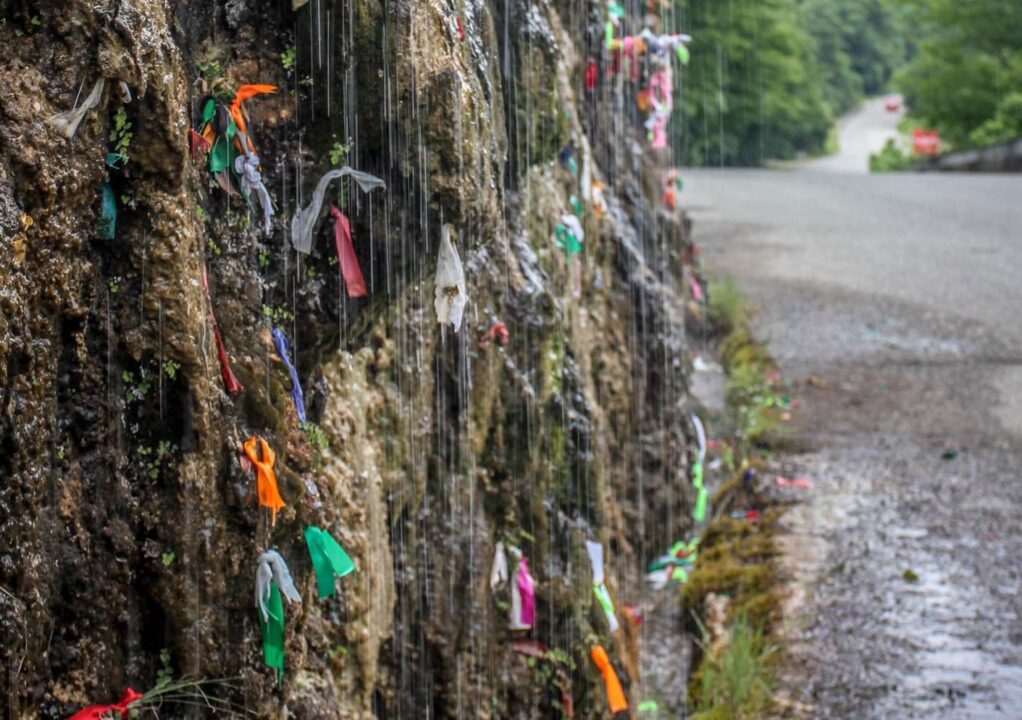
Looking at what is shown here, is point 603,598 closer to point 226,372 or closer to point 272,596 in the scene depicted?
point 272,596

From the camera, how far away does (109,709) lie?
2.58 meters

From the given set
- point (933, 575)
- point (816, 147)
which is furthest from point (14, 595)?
point (816, 147)

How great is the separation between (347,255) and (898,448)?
5953 millimetres

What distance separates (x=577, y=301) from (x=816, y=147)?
41.2m

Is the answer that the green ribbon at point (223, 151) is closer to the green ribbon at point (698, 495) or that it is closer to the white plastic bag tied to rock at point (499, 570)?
the white plastic bag tied to rock at point (499, 570)

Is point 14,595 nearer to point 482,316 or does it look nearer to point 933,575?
point 482,316

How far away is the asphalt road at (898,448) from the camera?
551cm

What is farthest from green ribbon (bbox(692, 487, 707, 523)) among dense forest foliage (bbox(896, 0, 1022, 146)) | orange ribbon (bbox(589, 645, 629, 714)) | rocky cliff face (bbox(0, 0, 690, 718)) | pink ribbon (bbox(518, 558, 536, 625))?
dense forest foliage (bbox(896, 0, 1022, 146))

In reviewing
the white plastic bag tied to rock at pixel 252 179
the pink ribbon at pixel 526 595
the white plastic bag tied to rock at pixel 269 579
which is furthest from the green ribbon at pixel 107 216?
the pink ribbon at pixel 526 595

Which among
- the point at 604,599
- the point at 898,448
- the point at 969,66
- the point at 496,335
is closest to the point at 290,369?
the point at 496,335

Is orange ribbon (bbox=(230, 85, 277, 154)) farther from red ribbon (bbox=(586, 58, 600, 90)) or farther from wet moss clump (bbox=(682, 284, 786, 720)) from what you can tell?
red ribbon (bbox=(586, 58, 600, 90))

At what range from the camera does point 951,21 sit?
33719 mm

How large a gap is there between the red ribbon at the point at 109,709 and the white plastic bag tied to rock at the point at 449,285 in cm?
122

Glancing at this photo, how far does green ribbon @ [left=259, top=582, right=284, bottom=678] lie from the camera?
2.92 meters
